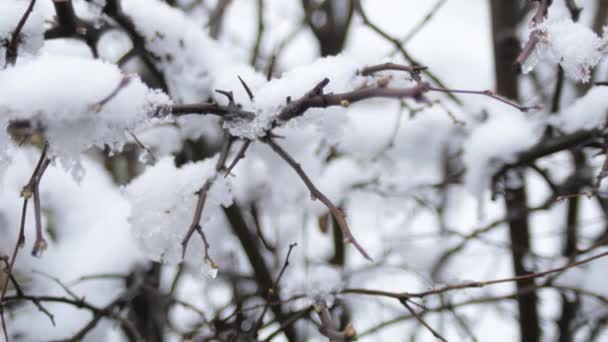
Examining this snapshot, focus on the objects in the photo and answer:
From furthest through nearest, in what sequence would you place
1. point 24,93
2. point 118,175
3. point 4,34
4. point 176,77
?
1. point 118,175
2. point 176,77
3. point 4,34
4. point 24,93

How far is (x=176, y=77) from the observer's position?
1342mm

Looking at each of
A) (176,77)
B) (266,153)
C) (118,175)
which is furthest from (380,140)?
(118,175)

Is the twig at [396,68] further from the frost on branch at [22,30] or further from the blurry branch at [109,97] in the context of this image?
the frost on branch at [22,30]

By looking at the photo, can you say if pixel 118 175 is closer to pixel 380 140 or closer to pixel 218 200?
pixel 380 140

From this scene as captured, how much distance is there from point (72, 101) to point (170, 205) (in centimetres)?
46

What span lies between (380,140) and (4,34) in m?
1.23

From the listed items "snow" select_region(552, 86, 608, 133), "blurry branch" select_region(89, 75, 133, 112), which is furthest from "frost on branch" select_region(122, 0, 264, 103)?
"snow" select_region(552, 86, 608, 133)

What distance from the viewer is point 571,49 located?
78 cm

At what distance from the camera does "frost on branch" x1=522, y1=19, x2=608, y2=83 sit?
0.78m

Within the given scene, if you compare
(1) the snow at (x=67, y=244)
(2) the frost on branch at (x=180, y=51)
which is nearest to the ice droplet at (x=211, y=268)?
(2) the frost on branch at (x=180, y=51)

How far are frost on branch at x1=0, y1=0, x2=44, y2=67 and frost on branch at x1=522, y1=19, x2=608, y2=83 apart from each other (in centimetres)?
89

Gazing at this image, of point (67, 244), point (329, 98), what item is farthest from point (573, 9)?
point (67, 244)

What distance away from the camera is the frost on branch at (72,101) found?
1.98 ft

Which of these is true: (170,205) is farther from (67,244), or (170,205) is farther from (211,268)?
(67,244)
